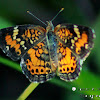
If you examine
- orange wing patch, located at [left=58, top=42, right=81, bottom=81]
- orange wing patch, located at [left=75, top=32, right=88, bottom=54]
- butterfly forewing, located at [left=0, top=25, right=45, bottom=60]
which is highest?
butterfly forewing, located at [left=0, top=25, right=45, bottom=60]

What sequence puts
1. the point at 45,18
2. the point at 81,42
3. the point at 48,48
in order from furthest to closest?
1. the point at 45,18
2. the point at 48,48
3. the point at 81,42

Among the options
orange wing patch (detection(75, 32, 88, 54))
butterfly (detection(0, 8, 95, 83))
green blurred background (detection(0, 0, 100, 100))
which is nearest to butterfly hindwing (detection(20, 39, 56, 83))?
butterfly (detection(0, 8, 95, 83))

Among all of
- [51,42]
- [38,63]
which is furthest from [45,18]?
[38,63]

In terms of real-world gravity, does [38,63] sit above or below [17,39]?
below

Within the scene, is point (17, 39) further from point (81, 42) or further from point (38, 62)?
point (81, 42)

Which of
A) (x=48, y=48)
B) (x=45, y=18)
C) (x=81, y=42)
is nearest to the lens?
(x=81, y=42)

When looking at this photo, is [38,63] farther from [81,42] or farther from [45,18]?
[45,18]

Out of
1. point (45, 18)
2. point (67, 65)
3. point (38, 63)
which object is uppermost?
point (45, 18)

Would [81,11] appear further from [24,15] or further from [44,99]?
[44,99]

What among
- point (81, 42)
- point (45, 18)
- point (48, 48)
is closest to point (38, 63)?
point (48, 48)

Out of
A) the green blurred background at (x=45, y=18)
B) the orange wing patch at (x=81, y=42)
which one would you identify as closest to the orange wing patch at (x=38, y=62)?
the orange wing patch at (x=81, y=42)

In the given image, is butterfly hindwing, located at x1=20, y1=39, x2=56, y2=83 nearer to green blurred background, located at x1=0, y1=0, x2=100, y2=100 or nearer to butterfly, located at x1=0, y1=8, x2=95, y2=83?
butterfly, located at x1=0, y1=8, x2=95, y2=83

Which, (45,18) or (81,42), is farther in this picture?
(45,18)
